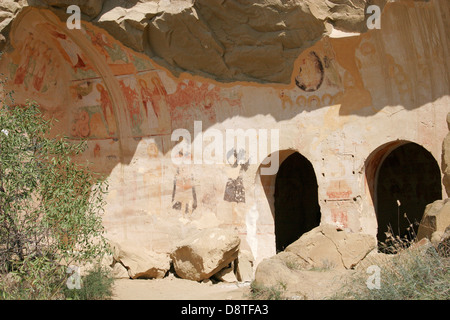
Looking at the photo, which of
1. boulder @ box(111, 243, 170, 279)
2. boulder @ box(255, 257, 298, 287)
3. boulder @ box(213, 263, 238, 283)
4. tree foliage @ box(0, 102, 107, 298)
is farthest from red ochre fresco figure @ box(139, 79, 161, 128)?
boulder @ box(255, 257, 298, 287)

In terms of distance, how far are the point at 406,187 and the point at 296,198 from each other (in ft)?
9.38

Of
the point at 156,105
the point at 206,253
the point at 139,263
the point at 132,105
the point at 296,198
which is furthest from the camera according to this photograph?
the point at 296,198

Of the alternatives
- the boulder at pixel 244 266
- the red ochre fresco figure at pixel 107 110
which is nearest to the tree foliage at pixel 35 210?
the boulder at pixel 244 266

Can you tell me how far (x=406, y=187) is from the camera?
47.9 feet

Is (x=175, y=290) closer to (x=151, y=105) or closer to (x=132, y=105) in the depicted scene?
(x=151, y=105)

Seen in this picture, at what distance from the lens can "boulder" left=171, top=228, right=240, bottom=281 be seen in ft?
32.7

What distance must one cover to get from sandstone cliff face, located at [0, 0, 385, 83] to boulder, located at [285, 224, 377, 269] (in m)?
3.36

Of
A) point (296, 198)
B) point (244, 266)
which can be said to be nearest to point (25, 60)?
point (244, 266)

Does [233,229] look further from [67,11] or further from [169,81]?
[67,11]

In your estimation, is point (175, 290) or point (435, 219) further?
point (175, 290)

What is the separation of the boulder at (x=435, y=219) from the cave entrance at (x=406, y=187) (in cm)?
608

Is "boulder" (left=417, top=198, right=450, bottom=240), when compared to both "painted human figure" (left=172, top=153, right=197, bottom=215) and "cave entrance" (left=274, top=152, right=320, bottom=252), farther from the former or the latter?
"cave entrance" (left=274, top=152, right=320, bottom=252)

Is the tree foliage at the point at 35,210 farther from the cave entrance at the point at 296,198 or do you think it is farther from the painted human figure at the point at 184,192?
the cave entrance at the point at 296,198

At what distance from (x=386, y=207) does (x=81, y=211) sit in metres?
9.14
